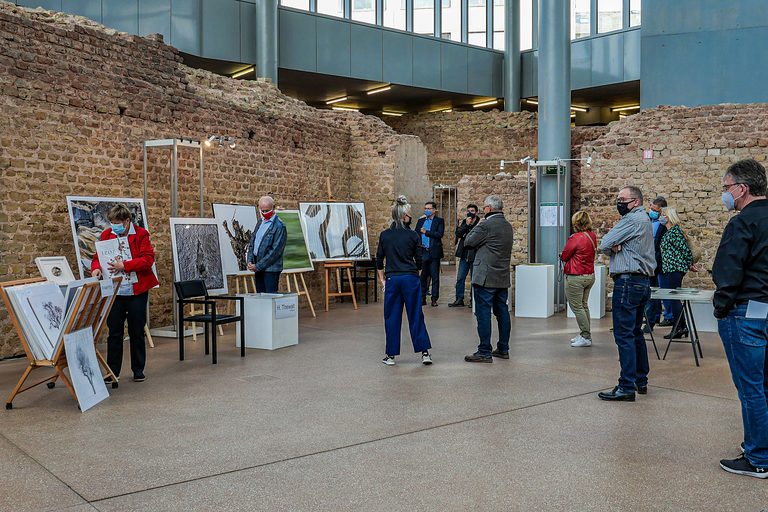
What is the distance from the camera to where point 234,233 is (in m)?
11.1

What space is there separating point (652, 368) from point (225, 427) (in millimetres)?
4621

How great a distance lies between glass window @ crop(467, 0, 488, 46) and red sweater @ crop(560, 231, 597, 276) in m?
17.7

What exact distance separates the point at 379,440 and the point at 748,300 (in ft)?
8.20

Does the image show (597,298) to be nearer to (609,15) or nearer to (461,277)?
(461,277)

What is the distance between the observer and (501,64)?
25.3m

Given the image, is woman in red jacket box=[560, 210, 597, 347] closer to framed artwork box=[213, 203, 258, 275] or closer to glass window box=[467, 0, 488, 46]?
framed artwork box=[213, 203, 258, 275]

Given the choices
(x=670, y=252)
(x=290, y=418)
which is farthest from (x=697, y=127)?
(x=290, y=418)

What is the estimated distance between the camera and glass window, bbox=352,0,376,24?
75.9 ft

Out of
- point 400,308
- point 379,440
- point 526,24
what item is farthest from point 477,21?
point 379,440

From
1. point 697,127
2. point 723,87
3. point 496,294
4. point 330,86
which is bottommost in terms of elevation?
point 496,294

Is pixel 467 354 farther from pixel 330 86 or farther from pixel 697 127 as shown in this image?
pixel 330 86

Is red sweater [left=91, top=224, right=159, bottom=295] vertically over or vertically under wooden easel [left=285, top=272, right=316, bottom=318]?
over

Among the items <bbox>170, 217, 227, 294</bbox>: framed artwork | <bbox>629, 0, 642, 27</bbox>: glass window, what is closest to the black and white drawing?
<bbox>170, 217, 227, 294</bbox>: framed artwork

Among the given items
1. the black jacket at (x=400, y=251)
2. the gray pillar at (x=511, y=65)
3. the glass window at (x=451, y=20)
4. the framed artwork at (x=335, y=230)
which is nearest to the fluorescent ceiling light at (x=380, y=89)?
the glass window at (x=451, y=20)
